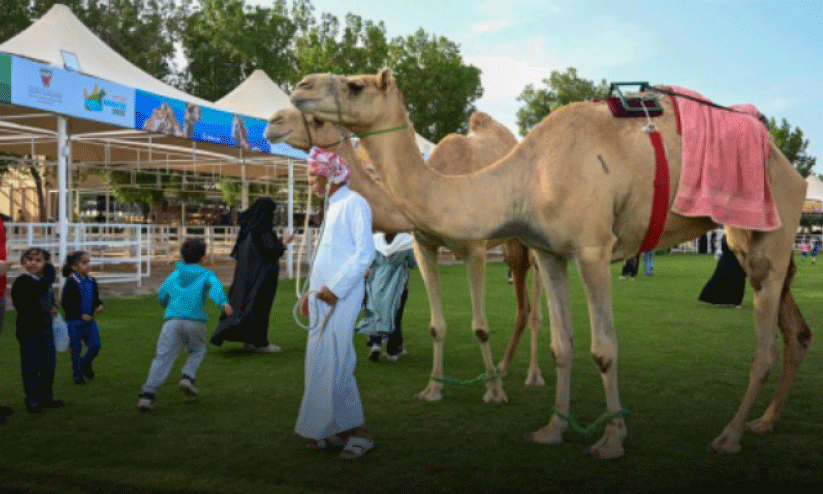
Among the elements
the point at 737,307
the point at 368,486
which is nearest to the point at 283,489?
the point at 368,486

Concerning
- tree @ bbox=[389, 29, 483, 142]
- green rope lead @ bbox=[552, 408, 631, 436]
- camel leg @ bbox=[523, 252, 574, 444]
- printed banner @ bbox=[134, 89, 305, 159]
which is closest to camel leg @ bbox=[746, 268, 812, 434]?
green rope lead @ bbox=[552, 408, 631, 436]

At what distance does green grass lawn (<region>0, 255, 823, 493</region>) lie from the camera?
4.33 meters

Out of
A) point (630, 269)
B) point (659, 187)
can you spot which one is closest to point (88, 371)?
point (659, 187)

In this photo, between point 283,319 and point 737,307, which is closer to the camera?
point 283,319

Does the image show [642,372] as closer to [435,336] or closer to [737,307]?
[435,336]

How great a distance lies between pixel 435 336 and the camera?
6633mm

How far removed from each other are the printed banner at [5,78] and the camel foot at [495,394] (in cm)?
894

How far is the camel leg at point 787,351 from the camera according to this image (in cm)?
543

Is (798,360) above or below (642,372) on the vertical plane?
above

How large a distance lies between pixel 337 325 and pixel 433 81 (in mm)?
45451

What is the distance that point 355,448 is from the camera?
15.6 ft

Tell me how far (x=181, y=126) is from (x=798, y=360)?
13.0 meters

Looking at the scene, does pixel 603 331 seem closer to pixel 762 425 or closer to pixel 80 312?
pixel 762 425

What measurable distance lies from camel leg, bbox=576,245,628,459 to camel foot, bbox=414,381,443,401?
70.1 inches
